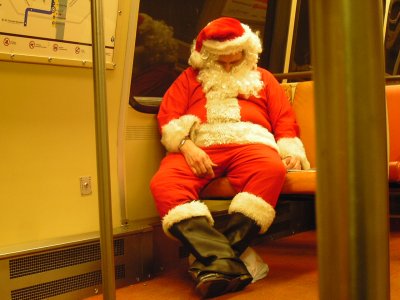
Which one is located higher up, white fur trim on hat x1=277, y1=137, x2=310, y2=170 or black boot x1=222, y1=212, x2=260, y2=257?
white fur trim on hat x1=277, y1=137, x2=310, y2=170

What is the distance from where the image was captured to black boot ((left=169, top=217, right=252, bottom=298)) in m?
1.87

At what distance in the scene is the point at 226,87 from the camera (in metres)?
2.47

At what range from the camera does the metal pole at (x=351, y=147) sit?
12.4 inches

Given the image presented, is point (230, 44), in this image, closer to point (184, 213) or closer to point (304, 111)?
point (304, 111)

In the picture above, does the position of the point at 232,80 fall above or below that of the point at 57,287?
above

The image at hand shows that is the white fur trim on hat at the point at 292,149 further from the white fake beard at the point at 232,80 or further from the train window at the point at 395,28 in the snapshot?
the train window at the point at 395,28

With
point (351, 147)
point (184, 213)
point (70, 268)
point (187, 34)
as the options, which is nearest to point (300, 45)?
point (187, 34)

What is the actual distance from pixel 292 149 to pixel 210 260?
2.54 ft

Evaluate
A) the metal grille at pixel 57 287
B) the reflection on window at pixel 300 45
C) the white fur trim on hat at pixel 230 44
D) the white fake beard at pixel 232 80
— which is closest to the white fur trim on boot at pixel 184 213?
the metal grille at pixel 57 287

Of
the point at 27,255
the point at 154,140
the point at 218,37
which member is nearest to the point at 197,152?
the point at 154,140

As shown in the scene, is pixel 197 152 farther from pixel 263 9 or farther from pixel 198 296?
pixel 263 9

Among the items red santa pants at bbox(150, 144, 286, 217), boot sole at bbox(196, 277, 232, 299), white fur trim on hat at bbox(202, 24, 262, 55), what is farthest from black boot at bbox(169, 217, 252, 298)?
white fur trim on hat at bbox(202, 24, 262, 55)

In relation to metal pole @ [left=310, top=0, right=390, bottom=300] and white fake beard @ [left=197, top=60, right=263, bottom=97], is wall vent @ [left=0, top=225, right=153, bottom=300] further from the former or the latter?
metal pole @ [left=310, top=0, right=390, bottom=300]

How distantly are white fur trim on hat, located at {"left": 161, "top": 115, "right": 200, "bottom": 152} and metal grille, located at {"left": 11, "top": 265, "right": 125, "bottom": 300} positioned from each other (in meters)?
0.60
